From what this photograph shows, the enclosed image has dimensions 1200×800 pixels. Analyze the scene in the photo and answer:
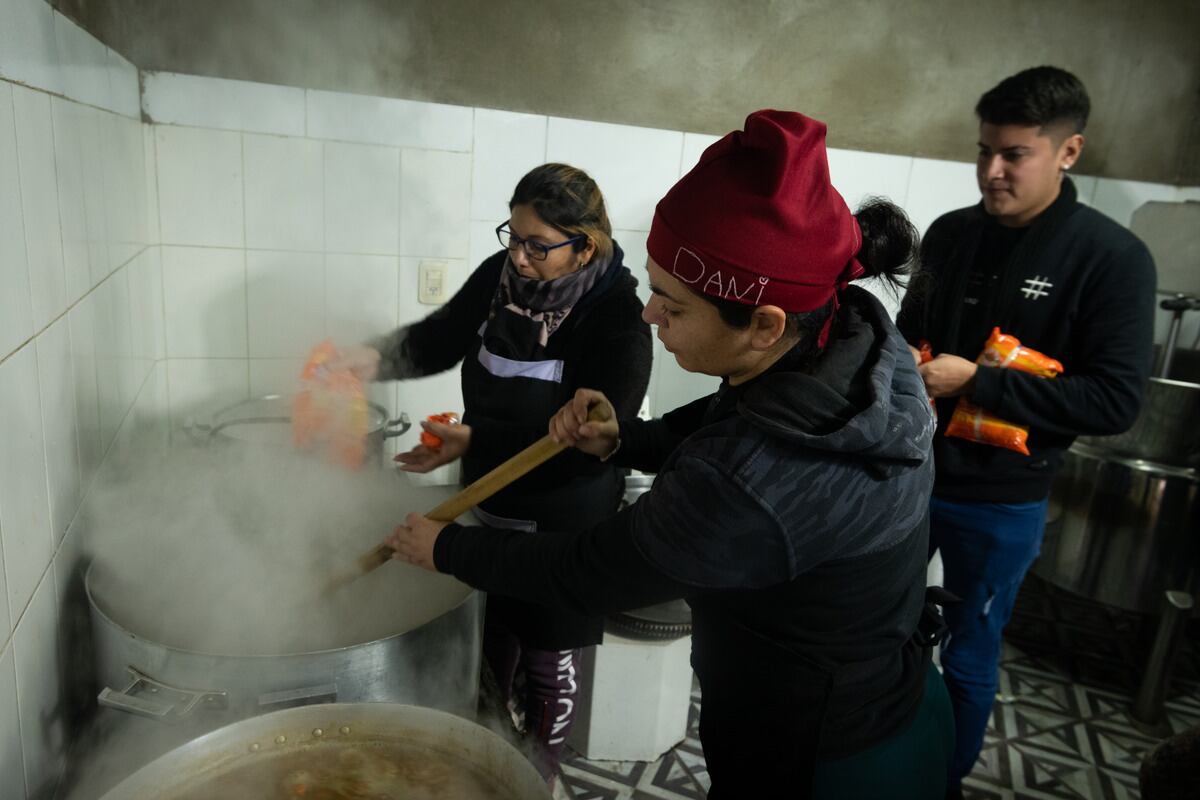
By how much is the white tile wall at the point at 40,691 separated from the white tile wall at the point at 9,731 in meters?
0.02

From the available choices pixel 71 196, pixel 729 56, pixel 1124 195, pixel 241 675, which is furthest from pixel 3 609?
pixel 1124 195

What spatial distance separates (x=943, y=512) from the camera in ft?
6.19

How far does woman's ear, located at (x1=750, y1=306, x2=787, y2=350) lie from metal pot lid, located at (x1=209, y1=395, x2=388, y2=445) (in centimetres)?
103

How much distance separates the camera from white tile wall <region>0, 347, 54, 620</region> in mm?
869

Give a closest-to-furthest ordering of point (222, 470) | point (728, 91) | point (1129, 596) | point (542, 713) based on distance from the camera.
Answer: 1. point (222, 470)
2. point (542, 713)
3. point (728, 91)
4. point (1129, 596)

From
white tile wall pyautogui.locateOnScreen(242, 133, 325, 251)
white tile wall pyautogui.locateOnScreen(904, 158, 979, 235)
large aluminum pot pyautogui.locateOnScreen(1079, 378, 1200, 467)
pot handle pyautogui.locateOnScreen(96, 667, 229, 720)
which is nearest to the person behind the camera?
pot handle pyautogui.locateOnScreen(96, 667, 229, 720)

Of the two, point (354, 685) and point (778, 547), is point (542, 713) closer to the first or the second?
point (354, 685)

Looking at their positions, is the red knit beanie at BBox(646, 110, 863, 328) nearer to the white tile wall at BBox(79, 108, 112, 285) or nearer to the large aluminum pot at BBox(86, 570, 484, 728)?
the large aluminum pot at BBox(86, 570, 484, 728)

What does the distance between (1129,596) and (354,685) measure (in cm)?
262

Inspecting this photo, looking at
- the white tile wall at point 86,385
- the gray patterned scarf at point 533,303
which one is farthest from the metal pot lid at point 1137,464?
the white tile wall at point 86,385

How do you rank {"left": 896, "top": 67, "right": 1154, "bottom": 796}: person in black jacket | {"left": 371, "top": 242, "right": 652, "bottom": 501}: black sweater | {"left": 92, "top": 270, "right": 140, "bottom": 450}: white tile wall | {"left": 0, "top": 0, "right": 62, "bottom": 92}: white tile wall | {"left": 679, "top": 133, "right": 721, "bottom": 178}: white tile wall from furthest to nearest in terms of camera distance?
1. {"left": 679, "top": 133, "right": 721, "bottom": 178}: white tile wall
2. {"left": 896, "top": 67, "right": 1154, "bottom": 796}: person in black jacket
3. {"left": 371, "top": 242, "right": 652, "bottom": 501}: black sweater
4. {"left": 92, "top": 270, "right": 140, "bottom": 450}: white tile wall
5. {"left": 0, "top": 0, "right": 62, "bottom": 92}: white tile wall

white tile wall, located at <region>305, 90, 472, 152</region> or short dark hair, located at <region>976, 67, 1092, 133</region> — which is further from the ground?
short dark hair, located at <region>976, 67, 1092, 133</region>

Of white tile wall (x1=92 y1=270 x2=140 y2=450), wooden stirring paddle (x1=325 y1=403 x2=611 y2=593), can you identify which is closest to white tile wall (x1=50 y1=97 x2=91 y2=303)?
white tile wall (x1=92 y1=270 x2=140 y2=450)

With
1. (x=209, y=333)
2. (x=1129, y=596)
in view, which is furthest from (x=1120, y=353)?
(x=209, y=333)
